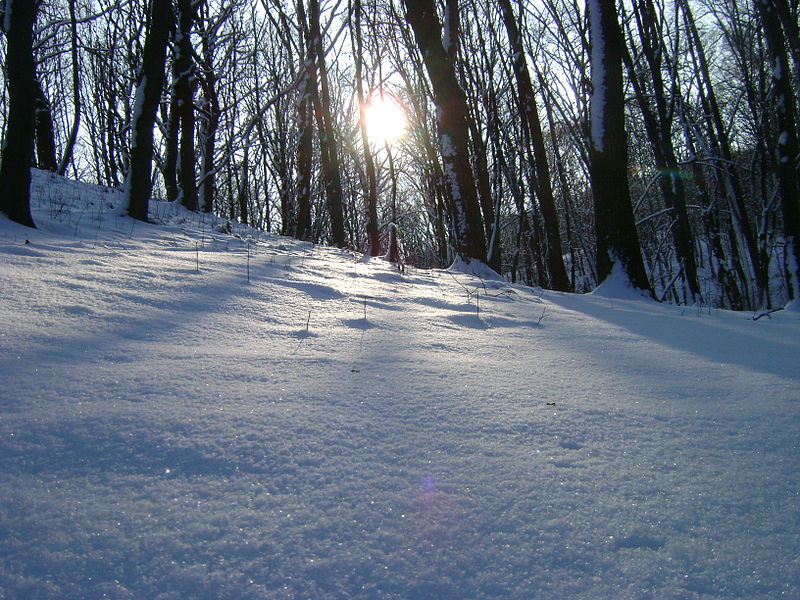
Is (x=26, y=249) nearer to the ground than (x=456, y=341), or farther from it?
farther from it

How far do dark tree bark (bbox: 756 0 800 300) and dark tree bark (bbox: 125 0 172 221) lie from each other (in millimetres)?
8996

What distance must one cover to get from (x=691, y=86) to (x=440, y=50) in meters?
9.68

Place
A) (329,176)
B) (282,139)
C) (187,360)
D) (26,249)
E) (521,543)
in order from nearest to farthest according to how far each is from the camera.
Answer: (521,543), (187,360), (26,249), (329,176), (282,139)

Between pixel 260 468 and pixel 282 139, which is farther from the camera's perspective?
pixel 282 139

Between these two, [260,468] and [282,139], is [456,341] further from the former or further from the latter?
[282,139]

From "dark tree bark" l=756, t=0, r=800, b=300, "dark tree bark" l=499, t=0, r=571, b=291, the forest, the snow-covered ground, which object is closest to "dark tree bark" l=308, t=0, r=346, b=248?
the forest

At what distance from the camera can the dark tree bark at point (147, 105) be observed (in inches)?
232

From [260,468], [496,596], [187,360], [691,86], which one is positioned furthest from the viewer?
[691,86]

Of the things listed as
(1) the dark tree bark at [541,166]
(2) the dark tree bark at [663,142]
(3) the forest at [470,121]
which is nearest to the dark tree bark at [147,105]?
(3) the forest at [470,121]

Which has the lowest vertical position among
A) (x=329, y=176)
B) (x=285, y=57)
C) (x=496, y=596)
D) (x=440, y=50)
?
(x=496, y=596)

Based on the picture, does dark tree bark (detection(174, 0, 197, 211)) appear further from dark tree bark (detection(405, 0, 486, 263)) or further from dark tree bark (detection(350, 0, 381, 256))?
dark tree bark (detection(405, 0, 486, 263))

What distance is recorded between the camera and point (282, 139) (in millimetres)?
16562

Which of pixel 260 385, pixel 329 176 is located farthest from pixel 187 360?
pixel 329 176

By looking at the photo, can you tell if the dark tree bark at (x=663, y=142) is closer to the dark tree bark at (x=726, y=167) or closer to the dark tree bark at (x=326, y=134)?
the dark tree bark at (x=726, y=167)
